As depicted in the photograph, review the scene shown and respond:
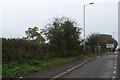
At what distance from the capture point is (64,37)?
5375 cm

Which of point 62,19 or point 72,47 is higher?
point 62,19

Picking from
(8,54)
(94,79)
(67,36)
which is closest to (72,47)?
(67,36)

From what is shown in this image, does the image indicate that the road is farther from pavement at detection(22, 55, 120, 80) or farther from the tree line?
the tree line

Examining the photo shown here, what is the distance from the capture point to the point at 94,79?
64.9 feet

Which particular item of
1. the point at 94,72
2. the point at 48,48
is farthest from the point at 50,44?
the point at 94,72

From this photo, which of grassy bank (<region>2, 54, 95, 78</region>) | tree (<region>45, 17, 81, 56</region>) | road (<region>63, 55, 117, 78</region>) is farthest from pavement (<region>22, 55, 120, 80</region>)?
tree (<region>45, 17, 81, 56</region>)

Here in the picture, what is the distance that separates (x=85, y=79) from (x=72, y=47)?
36.3 meters

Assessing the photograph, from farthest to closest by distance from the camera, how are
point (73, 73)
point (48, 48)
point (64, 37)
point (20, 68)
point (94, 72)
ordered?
1. point (64, 37)
2. point (48, 48)
3. point (94, 72)
4. point (73, 73)
5. point (20, 68)

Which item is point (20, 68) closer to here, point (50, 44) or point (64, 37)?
point (50, 44)

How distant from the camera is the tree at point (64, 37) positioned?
51.6 meters

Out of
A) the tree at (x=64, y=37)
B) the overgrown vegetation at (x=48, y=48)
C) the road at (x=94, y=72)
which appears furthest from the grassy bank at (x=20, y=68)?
the tree at (x=64, y=37)

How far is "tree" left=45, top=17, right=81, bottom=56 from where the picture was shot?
2032 inches

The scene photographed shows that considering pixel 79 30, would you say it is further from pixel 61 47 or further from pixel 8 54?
pixel 8 54

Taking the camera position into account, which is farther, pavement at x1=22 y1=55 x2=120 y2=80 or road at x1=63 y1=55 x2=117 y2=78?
road at x1=63 y1=55 x2=117 y2=78
